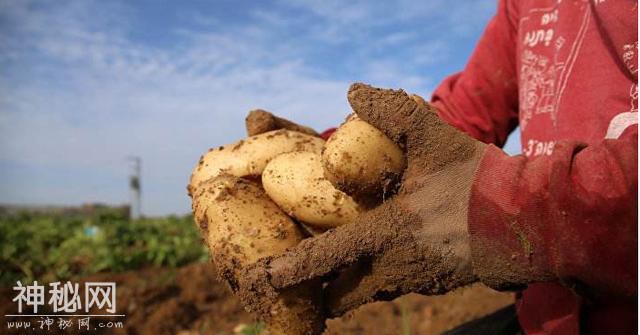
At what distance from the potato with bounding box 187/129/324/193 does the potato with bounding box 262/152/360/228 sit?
0.33 ft

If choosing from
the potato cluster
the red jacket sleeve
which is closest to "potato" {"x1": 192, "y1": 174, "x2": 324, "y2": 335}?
the potato cluster

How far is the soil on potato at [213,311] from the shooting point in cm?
380

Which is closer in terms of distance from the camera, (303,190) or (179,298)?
(303,190)

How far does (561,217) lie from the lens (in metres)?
0.96

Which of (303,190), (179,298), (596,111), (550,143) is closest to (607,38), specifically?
(596,111)

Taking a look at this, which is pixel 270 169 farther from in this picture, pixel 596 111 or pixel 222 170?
pixel 596 111

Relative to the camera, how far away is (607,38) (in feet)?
4.48

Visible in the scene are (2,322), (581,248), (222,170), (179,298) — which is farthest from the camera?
(179,298)

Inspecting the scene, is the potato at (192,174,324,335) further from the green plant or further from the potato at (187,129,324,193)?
the green plant

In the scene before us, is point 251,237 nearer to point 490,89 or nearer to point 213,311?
point 490,89

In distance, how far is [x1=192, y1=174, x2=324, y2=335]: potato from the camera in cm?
127

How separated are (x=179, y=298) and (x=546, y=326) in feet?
12.8

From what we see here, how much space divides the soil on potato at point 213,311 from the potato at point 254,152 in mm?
2279

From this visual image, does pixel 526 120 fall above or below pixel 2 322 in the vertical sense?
above
